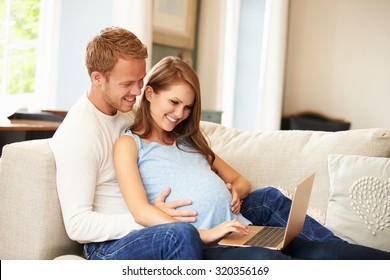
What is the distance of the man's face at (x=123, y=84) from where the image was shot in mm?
1744

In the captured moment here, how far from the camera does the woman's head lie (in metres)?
1.84

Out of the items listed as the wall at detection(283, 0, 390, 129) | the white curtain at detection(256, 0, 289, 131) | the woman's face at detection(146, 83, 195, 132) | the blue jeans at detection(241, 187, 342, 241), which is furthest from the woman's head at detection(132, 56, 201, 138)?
the wall at detection(283, 0, 390, 129)

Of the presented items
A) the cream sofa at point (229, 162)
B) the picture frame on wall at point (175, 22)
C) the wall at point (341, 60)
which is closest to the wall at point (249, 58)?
the wall at point (341, 60)

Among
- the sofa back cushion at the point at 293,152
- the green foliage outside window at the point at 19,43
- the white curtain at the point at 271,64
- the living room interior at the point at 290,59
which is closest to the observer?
the sofa back cushion at the point at 293,152

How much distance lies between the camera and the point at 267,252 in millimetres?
1531

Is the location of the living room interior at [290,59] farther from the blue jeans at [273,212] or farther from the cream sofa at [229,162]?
the blue jeans at [273,212]

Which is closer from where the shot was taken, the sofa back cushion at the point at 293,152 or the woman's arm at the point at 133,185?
the woman's arm at the point at 133,185

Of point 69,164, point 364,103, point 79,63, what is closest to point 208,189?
point 69,164

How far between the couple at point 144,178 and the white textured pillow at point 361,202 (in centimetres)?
8

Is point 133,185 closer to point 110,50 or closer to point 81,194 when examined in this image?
point 81,194

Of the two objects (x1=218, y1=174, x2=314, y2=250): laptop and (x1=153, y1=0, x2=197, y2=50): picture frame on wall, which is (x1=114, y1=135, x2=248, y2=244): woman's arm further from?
(x1=153, y1=0, x2=197, y2=50): picture frame on wall

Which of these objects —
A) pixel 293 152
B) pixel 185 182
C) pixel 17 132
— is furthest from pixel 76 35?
pixel 185 182

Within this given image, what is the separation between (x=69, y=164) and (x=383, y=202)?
3.14 feet

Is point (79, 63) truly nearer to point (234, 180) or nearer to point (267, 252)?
point (234, 180)
